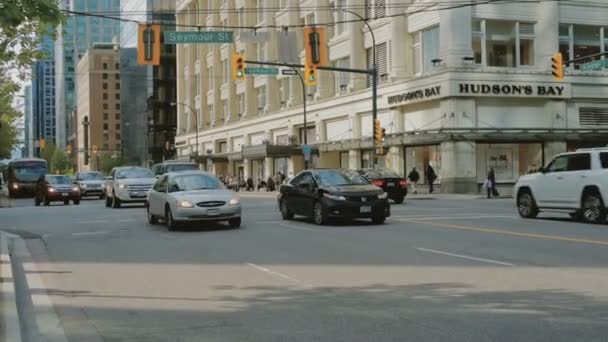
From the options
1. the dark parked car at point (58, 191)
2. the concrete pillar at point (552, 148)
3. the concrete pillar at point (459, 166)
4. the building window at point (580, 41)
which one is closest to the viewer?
the dark parked car at point (58, 191)

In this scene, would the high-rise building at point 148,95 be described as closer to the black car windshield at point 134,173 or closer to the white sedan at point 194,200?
the black car windshield at point 134,173

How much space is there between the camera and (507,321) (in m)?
7.37

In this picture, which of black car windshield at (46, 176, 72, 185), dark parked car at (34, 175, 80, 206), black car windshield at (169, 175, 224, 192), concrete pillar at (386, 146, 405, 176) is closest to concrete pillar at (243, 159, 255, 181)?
concrete pillar at (386, 146, 405, 176)

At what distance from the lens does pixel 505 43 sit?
45531mm

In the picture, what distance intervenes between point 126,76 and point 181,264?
5552 inches

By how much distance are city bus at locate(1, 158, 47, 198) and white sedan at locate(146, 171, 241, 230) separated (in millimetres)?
37762

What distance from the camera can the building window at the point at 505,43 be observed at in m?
44.6

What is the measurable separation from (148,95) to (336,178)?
11734 centimetres

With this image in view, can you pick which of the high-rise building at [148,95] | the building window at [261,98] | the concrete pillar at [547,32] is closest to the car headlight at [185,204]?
the concrete pillar at [547,32]

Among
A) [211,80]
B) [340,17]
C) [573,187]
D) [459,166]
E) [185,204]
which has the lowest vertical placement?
[185,204]

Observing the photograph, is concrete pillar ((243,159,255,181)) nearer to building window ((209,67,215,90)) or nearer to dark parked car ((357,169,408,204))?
building window ((209,67,215,90))

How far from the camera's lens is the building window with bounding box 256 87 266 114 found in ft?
233

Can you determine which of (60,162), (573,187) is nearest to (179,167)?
(573,187)

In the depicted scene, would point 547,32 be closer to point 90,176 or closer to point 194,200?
point 90,176
